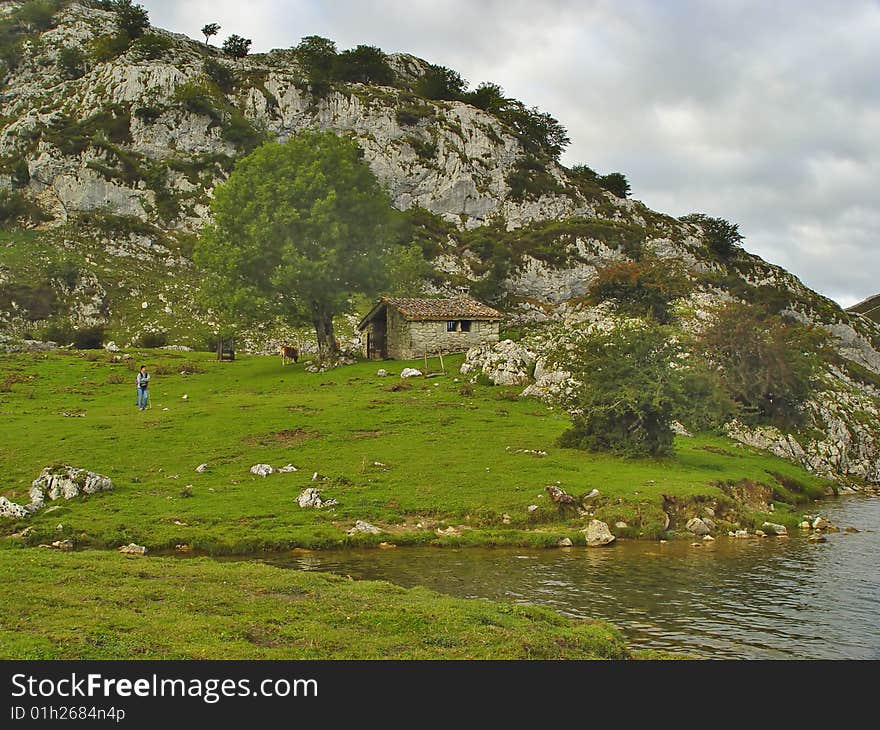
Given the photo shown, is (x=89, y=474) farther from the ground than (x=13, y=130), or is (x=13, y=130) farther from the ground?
(x=13, y=130)

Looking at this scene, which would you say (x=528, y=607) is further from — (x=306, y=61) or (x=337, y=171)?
Result: (x=306, y=61)

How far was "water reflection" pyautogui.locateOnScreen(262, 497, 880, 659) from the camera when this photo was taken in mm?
15742

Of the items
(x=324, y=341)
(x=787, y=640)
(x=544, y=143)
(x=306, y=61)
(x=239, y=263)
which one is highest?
(x=306, y=61)

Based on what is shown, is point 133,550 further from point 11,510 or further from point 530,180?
point 530,180

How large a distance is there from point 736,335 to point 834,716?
46.4 metres

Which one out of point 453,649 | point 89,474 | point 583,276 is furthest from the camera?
point 583,276

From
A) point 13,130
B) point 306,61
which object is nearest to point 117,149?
point 13,130

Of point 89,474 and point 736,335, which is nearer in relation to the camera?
point 89,474

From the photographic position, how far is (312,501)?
2825 cm

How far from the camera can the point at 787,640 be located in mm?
15594

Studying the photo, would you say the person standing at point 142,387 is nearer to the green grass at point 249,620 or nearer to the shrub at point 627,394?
the shrub at point 627,394

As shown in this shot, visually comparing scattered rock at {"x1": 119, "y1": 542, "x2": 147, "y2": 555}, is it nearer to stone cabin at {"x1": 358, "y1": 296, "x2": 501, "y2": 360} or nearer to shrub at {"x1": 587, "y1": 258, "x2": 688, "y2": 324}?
stone cabin at {"x1": 358, "y1": 296, "x2": 501, "y2": 360}

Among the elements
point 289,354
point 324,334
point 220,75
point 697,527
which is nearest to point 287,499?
point 697,527

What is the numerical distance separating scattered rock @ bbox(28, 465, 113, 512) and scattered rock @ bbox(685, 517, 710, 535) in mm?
24823
